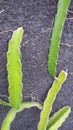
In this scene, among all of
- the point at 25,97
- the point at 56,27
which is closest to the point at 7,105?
the point at 25,97

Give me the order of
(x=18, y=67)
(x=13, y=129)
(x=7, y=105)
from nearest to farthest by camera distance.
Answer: (x=18, y=67), (x=7, y=105), (x=13, y=129)

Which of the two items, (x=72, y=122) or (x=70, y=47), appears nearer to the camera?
(x=70, y=47)

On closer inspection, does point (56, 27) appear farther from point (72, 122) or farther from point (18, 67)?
point (72, 122)

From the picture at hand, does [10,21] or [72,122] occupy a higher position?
[10,21]

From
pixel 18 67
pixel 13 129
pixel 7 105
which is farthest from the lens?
pixel 13 129

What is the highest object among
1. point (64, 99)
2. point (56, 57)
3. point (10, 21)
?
point (10, 21)

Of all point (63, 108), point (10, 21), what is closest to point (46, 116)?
point (63, 108)

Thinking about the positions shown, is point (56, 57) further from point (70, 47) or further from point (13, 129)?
point (13, 129)
